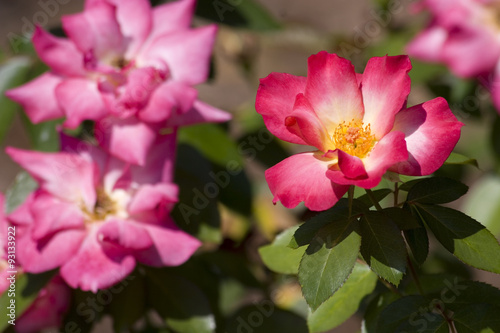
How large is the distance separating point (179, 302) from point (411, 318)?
16.8 inches

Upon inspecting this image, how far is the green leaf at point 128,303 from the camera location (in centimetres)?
86

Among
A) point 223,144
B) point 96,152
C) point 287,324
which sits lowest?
point 287,324

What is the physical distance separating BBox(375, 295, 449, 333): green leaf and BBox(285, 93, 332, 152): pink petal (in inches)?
6.2

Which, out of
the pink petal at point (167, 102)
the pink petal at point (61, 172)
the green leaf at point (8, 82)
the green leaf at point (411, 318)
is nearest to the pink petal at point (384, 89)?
the green leaf at point (411, 318)

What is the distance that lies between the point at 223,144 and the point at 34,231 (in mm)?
412

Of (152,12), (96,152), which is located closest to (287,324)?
(96,152)

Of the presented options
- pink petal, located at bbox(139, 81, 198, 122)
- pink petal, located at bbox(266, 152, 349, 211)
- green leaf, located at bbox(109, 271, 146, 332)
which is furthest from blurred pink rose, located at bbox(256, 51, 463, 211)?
green leaf, located at bbox(109, 271, 146, 332)

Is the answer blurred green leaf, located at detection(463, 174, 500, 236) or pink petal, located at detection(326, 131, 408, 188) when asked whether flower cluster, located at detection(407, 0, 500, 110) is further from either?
pink petal, located at detection(326, 131, 408, 188)

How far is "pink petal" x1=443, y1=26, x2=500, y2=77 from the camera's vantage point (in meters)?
0.94

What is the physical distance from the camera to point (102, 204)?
78cm

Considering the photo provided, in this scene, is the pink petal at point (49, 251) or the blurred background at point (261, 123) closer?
the pink petal at point (49, 251)

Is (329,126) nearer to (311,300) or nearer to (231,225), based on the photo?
(311,300)

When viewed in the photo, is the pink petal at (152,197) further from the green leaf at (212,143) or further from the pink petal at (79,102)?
the green leaf at (212,143)

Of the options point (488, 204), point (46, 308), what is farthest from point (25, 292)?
point (488, 204)
